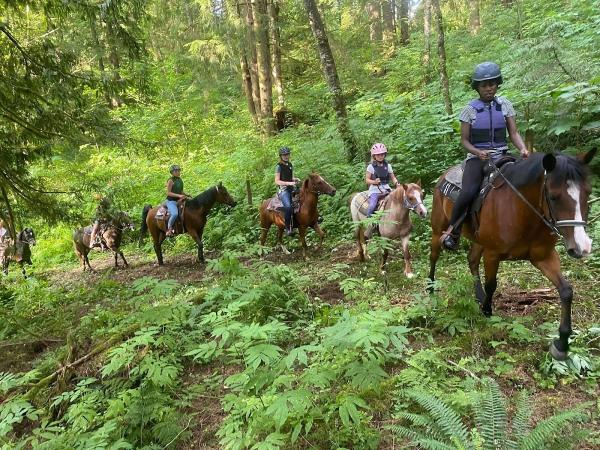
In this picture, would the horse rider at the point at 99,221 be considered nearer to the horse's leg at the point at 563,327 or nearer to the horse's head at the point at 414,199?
the horse's head at the point at 414,199

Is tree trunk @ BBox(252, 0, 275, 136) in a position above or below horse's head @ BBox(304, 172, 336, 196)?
above

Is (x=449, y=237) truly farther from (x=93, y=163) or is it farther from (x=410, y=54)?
(x=93, y=163)

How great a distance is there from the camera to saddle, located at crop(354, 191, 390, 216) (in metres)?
8.70

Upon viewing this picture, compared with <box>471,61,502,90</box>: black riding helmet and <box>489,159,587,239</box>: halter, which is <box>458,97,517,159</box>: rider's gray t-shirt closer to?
<box>471,61,502,90</box>: black riding helmet

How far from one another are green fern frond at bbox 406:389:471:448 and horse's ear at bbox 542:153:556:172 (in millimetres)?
2323

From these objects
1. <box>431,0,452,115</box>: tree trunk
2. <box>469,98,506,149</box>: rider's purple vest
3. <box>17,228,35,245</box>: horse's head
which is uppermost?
<box>431,0,452,115</box>: tree trunk

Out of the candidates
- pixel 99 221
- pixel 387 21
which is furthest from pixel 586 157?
pixel 387 21

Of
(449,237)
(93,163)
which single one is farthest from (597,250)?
(93,163)

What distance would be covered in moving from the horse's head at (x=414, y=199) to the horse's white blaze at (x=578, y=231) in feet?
11.8

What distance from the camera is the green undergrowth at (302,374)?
330 centimetres

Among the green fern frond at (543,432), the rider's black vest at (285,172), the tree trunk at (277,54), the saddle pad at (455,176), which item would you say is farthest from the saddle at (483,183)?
the tree trunk at (277,54)

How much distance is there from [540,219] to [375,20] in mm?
25186

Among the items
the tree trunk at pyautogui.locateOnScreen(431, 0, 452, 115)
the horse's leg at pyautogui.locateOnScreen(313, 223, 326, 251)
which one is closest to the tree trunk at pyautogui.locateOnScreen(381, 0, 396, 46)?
the tree trunk at pyautogui.locateOnScreen(431, 0, 452, 115)

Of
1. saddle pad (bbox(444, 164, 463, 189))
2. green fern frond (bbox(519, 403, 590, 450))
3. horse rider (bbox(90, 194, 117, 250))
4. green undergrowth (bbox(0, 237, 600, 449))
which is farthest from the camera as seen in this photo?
horse rider (bbox(90, 194, 117, 250))
